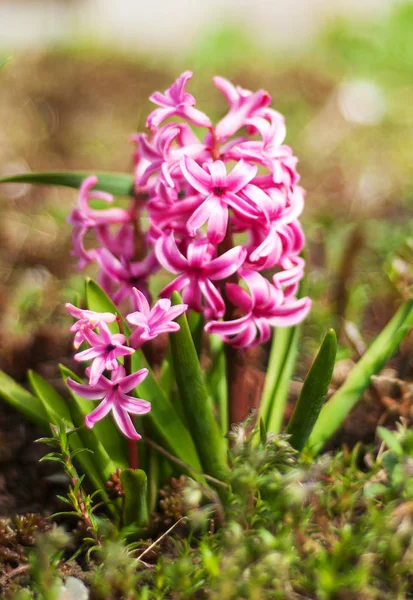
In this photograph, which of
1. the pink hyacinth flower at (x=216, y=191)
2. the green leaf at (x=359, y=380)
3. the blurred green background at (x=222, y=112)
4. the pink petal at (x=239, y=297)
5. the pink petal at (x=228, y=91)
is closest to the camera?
the pink hyacinth flower at (x=216, y=191)

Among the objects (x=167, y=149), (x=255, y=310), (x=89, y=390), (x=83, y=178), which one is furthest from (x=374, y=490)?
(x=83, y=178)

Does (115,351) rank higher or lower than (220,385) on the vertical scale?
higher

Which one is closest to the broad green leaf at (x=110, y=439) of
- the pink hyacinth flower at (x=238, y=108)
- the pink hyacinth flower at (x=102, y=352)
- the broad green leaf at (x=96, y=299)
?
the broad green leaf at (x=96, y=299)

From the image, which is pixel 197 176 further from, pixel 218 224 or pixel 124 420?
pixel 124 420

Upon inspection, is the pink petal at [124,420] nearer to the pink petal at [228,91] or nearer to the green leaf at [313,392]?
the green leaf at [313,392]

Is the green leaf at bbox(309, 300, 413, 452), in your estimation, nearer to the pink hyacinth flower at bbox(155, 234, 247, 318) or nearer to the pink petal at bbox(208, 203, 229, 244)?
the pink hyacinth flower at bbox(155, 234, 247, 318)

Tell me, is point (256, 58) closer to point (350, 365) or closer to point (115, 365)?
point (350, 365)
